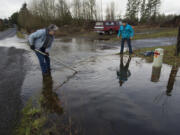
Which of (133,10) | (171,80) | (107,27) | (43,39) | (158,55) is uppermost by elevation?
(133,10)

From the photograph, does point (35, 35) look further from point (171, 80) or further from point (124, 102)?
point (171, 80)

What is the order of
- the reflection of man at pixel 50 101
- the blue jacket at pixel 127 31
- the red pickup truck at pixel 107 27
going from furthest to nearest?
the red pickup truck at pixel 107 27, the blue jacket at pixel 127 31, the reflection of man at pixel 50 101

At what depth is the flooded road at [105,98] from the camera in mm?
2625

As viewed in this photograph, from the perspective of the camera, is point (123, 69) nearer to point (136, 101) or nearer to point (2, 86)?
point (136, 101)

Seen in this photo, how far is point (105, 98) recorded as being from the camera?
11.7ft

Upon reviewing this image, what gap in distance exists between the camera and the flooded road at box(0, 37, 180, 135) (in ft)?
8.61

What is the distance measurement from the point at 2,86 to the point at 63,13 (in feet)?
118

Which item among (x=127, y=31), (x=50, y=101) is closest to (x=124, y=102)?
(x=50, y=101)

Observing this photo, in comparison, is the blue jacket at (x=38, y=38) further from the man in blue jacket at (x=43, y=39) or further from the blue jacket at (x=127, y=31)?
the blue jacket at (x=127, y=31)

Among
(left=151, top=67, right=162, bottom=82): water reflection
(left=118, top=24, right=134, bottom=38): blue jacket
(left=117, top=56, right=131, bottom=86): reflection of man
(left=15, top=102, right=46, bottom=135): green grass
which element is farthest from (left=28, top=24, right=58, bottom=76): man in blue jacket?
(left=118, top=24, right=134, bottom=38): blue jacket

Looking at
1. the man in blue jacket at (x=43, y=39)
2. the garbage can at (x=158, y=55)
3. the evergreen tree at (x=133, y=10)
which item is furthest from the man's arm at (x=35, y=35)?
the evergreen tree at (x=133, y=10)

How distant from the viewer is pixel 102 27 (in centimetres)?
2158

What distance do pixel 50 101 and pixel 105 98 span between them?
1.43m

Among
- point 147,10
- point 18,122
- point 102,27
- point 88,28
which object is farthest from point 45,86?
point 147,10
